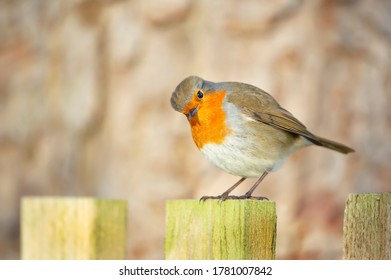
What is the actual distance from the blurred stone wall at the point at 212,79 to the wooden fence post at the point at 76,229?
5.05 feet

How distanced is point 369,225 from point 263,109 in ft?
3.75

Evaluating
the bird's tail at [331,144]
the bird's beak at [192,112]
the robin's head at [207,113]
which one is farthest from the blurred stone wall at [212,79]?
the bird's beak at [192,112]

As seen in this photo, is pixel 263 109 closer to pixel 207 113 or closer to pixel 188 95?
pixel 207 113

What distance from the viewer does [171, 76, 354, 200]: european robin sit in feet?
9.15

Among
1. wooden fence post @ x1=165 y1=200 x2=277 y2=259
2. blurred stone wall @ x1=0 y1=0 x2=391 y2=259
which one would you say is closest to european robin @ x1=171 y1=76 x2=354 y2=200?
wooden fence post @ x1=165 y1=200 x2=277 y2=259

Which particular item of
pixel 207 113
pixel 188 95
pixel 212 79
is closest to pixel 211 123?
pixel 207 113

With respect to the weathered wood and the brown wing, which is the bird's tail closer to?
the brown wing

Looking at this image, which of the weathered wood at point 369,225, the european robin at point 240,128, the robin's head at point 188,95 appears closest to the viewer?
the weathered wood at point 369,225

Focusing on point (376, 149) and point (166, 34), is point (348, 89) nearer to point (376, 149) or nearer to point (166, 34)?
point (376, 149)

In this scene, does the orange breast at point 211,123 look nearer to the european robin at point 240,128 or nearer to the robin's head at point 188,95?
the european robin at point 240,128

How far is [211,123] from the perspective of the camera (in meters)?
2.85

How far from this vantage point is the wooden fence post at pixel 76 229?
8.46 ft

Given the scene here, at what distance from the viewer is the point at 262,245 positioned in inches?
82.2

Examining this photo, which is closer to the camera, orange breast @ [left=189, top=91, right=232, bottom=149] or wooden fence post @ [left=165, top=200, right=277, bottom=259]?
wooden fence post @ [left=165, top=200, right=277, bottom=259]
